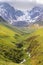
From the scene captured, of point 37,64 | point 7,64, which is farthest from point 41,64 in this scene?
point 7,64

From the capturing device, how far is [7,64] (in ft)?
650

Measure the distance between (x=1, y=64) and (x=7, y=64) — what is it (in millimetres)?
6514

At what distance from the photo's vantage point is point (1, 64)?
19350cm

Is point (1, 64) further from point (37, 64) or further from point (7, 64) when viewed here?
point (37, 64)

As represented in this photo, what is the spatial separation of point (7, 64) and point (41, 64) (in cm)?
2780

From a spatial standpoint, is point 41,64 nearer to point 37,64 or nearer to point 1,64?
point 37,64

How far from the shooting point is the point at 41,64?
623ft

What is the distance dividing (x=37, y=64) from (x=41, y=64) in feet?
23.2

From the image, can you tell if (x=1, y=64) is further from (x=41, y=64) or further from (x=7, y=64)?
(x=41, y=64)

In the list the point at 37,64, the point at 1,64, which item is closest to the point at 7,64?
the point at 1,64

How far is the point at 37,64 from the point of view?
196 meters
